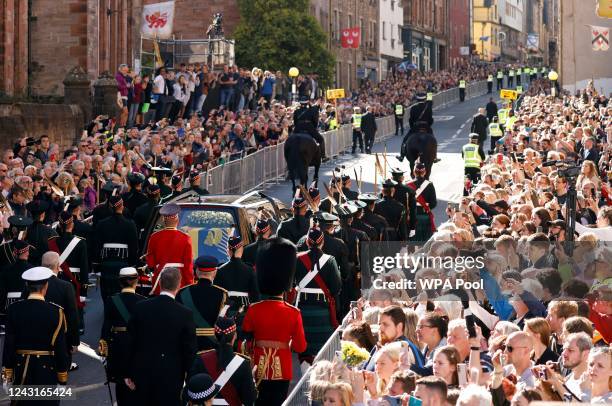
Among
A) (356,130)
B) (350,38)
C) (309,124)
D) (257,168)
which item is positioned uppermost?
(350,38)

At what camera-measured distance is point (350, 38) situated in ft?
245

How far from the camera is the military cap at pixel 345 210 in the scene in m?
17.6

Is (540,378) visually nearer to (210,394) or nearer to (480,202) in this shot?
(210,394)

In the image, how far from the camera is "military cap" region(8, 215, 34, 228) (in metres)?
16.2

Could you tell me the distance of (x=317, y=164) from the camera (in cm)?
3148

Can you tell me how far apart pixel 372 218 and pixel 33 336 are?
304 inches

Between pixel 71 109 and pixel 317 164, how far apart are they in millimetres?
6059

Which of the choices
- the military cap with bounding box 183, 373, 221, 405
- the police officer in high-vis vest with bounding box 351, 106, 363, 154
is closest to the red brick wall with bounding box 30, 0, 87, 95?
the police officer in high-vis vest with bounding box 351, 106, 363, 154

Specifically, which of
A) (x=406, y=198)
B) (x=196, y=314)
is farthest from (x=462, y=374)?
(x=406, y=198)

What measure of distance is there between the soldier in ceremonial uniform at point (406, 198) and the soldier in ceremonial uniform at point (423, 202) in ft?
2.81

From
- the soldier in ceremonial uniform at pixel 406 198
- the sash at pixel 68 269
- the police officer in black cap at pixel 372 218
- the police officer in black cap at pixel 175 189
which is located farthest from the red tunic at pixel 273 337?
the soldier in ceremonial uniform at pixel 406 198

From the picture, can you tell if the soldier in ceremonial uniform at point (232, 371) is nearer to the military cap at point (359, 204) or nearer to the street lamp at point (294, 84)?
the military cap at point (359, 204)

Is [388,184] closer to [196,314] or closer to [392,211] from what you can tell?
[392,211]

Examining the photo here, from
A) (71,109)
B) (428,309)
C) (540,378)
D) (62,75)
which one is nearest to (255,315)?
(428,309)
